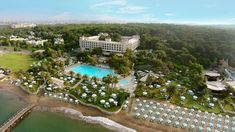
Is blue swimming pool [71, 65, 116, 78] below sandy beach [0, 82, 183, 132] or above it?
above

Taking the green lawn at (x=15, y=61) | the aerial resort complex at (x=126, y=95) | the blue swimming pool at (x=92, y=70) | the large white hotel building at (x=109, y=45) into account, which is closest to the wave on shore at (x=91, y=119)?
the aerial resort complex at (x=126, y=95)

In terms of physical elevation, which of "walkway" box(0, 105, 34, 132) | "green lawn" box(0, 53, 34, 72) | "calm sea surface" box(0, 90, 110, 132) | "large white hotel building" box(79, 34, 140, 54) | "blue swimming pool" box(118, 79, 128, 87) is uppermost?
"large white hotel building" box(79, 34, 140, 54)

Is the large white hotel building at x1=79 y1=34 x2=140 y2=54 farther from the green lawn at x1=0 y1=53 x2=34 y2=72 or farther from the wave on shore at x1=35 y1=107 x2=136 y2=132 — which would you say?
the wave on shore at x1=35 y1=107 x2=136 y2=132

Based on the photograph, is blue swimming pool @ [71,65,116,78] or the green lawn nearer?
blue swimming pool @ [71,65,116,78]

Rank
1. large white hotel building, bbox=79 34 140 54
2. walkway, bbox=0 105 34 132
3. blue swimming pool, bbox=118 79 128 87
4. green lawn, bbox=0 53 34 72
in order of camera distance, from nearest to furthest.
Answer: walkway, bbox=0 105 34 132, blue swimming pool, bbox=118 79 128 87, green lawn, bbox=0 53 34 72, large white hotel building, bbox=79 34 140 54

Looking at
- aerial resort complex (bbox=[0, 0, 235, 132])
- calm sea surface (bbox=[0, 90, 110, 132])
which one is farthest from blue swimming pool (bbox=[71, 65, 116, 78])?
calm sea surface (bbox=[0, 90, 110, 132])

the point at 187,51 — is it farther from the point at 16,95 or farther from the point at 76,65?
the point at 16,95

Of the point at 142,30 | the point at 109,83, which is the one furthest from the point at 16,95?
the point at 142,30
